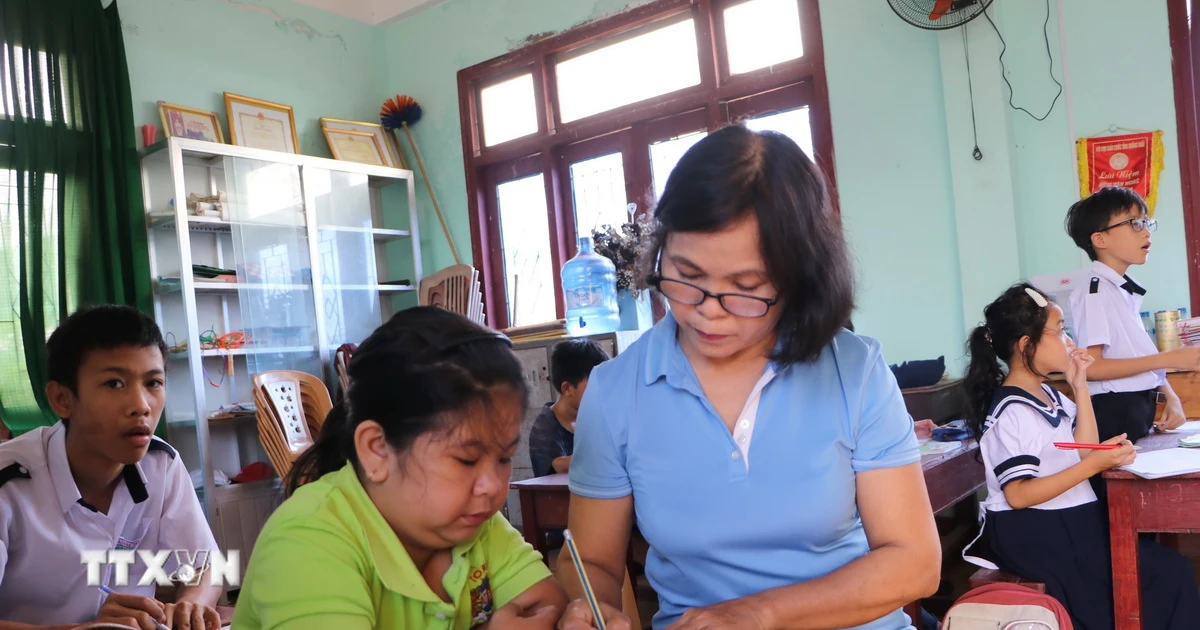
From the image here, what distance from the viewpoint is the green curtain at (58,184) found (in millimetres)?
4152

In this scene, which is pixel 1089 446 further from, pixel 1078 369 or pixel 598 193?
pixel 598 193

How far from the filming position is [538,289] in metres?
Answer: 5.52

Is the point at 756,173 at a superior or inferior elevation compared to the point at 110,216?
inferior

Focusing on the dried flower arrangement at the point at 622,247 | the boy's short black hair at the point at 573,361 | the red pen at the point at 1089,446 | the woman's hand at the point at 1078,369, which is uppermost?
the dried flower arrangement at the point at 622,247

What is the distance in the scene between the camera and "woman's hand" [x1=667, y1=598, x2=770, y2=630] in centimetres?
99

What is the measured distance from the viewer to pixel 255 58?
529 cm

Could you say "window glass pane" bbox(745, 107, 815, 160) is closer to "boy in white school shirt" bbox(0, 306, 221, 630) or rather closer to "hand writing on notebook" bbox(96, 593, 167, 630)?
"boy in white school shirt" bbox(0, 306, 221, 630)

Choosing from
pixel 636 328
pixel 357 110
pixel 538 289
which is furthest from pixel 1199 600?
pixel 357 110

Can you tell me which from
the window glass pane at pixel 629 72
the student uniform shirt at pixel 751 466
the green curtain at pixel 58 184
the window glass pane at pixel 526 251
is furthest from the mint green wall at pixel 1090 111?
the green curtain at pixel 58 184

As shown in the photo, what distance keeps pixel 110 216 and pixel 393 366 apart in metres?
4.05

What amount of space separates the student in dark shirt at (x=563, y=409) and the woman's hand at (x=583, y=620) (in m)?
2.20

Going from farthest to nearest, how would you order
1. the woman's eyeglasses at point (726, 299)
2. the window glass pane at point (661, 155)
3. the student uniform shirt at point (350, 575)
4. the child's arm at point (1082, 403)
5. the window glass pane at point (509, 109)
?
the window glass pane at point (509, 109), the window glass pane at point (661, 155), the child's arm at point (1082, 403), the woman's eyeglasses at point (726, 299), the student uniform shirt at point (350, 575)

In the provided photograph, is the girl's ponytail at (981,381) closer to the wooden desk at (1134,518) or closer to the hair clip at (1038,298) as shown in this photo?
the hair clip at (1038,298)

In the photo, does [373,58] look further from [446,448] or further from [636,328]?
[446,448]
